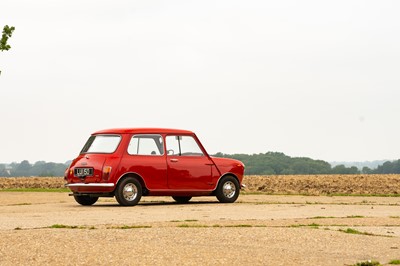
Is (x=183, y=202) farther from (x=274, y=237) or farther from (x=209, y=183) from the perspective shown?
(x=274, y=237)

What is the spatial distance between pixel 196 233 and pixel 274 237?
117 cm

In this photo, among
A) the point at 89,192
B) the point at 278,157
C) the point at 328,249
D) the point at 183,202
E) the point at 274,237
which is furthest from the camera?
the point at 278,157

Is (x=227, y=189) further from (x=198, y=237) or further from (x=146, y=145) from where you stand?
(x=198, y=237)

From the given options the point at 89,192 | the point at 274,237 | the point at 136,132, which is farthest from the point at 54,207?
the point at 274,237

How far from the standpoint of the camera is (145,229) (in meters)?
13.9

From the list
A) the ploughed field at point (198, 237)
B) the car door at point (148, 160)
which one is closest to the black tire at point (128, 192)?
the car door at point (148, 160)

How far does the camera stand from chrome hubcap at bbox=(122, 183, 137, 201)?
21.2m

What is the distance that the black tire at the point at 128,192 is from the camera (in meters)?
21.0

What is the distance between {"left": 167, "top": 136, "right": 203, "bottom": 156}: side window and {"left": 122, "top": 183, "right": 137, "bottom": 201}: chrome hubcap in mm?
1373

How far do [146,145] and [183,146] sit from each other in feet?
3.38

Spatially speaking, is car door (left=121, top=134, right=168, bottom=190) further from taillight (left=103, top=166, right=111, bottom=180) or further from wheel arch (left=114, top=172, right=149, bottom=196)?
taillight (left=103, top=166, right=111, bottom=180)

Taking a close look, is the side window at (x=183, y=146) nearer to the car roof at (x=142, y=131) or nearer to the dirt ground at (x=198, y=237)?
the car roof at (x=142, y=131)

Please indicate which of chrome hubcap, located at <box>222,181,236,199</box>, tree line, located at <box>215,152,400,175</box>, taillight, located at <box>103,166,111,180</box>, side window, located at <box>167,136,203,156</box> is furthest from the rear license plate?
tree line, located at <box>215,152,400,175</box>

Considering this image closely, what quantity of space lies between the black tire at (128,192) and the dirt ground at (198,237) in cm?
183
